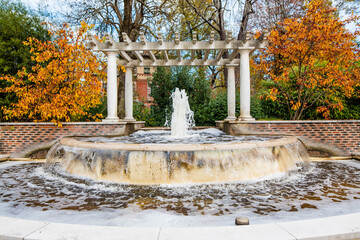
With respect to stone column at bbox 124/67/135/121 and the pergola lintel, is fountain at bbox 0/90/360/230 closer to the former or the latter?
stone column at bbox 124/67/135/121

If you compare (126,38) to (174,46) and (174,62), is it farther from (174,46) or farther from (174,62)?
(174,62)

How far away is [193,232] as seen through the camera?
2.24 metres

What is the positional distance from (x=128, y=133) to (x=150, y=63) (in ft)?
10.1

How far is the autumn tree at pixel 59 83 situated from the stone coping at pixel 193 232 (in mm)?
5875

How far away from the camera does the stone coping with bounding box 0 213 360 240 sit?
83.7 inches

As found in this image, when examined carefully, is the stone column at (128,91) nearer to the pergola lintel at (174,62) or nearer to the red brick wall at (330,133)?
the pergola lintel at (174,62)

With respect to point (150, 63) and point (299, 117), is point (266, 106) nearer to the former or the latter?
point (299, 117)

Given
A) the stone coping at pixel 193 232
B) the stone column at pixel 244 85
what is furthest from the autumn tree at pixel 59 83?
the stone coping at pixel 193 232

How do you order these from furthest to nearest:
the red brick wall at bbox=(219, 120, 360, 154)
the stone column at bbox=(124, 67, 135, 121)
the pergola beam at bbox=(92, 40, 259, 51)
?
the stone column at bbox=(124, 67, 135, 121)
the pergola beam at bbox=(92, 40, 259, 51)
the red brick wall at bbox=(219, 120, 360, 154)

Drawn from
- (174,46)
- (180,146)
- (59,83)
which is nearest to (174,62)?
(174,46)

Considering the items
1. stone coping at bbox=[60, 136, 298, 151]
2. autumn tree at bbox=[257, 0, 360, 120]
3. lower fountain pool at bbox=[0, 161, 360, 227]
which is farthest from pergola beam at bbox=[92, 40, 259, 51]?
lower fountain pool at bbox=[0, 161, 360, 227]

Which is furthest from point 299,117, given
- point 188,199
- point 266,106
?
point 188,199

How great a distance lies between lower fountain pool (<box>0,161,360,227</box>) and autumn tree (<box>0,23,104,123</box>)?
3069 mm

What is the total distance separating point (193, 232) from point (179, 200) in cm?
140
